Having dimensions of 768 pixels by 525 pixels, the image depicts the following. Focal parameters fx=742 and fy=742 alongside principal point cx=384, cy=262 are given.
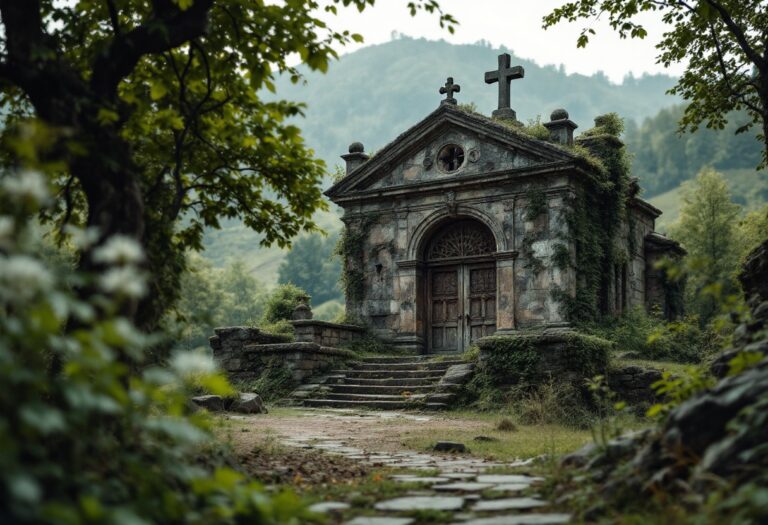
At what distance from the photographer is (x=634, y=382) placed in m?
13.1

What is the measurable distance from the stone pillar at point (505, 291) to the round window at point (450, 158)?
8.94 feet

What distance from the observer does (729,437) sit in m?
3.81

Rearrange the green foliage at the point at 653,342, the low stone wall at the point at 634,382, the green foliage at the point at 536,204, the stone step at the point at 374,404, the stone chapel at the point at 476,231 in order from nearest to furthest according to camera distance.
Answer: the low stone wall at the point at 634,382 < the stone step at the point at 374,404 < the green foliage at the point at 653,342 < the stone chapel at the point at 476,231 < the green foliage at the point at 536,204

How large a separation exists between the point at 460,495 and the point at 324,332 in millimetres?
12780

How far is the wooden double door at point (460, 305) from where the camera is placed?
1875cm

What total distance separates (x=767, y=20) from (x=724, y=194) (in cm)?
2462

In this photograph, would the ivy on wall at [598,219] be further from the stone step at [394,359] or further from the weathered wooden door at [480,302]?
the stone step at [394,359]

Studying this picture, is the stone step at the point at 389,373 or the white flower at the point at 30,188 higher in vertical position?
the white flower at the point at 30,188

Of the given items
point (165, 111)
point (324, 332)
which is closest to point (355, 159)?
point (324, 332)

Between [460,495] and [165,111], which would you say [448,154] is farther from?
[460,495]

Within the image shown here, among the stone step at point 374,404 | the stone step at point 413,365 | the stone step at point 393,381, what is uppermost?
the stone step at point 413,365

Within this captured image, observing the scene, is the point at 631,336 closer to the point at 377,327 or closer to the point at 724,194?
the point at 377,327

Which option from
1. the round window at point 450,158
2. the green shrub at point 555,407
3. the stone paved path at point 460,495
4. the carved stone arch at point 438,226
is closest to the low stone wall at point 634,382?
the green shrub at point 555,407

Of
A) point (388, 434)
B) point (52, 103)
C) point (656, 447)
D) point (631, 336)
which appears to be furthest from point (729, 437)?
point (631, 336)
